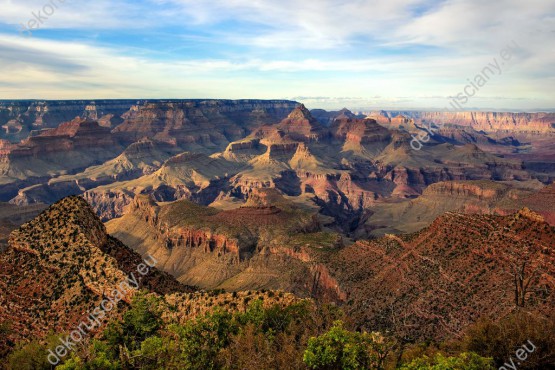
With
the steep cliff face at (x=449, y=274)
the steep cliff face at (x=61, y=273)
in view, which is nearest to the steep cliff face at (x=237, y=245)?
the steep cliff face at (x=449, y=274)

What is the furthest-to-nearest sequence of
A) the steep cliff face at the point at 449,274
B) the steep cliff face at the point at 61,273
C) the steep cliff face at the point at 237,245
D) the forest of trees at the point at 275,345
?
1. the steep cliff face at the point at 237,245
2. the steep cliff face at the point at 449,274
3. the steep cliff face at the point at 61,273
4. the forest of trees at the point at 275,345

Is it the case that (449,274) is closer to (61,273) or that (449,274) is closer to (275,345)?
(275,345)

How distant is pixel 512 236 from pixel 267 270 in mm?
58822

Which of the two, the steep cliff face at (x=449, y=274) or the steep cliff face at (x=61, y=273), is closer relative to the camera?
the steep cliff face at (x=61, y=273)

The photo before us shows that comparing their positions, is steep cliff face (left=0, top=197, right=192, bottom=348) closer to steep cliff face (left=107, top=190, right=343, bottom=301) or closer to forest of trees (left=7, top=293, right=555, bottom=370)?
forest of trees (left=7, top=293, right=555, bottom=370)

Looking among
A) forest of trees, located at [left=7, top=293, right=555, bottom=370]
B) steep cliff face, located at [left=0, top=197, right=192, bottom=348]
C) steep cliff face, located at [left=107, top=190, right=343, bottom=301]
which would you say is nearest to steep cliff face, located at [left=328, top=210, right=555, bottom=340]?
forest of trees, located at [left=7, top=293, right=555, bottom=370]

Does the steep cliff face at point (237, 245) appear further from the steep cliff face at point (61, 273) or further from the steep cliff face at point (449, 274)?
the steep cliff face at point (61, 273)

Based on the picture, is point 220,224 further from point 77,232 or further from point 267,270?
point 77,232

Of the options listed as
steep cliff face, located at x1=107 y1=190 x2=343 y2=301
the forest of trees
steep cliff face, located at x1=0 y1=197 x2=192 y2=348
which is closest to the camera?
the forest of trees

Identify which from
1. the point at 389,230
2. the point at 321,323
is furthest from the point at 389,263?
the point at 389,230

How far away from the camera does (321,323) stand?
4153 centimetres

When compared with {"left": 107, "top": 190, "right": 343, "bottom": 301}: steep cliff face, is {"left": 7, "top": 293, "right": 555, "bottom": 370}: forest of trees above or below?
above

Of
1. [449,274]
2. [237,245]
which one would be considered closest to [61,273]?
[449,274]

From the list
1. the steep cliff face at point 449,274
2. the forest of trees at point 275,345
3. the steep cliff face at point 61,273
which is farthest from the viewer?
the steep cliff face at point 449,274
